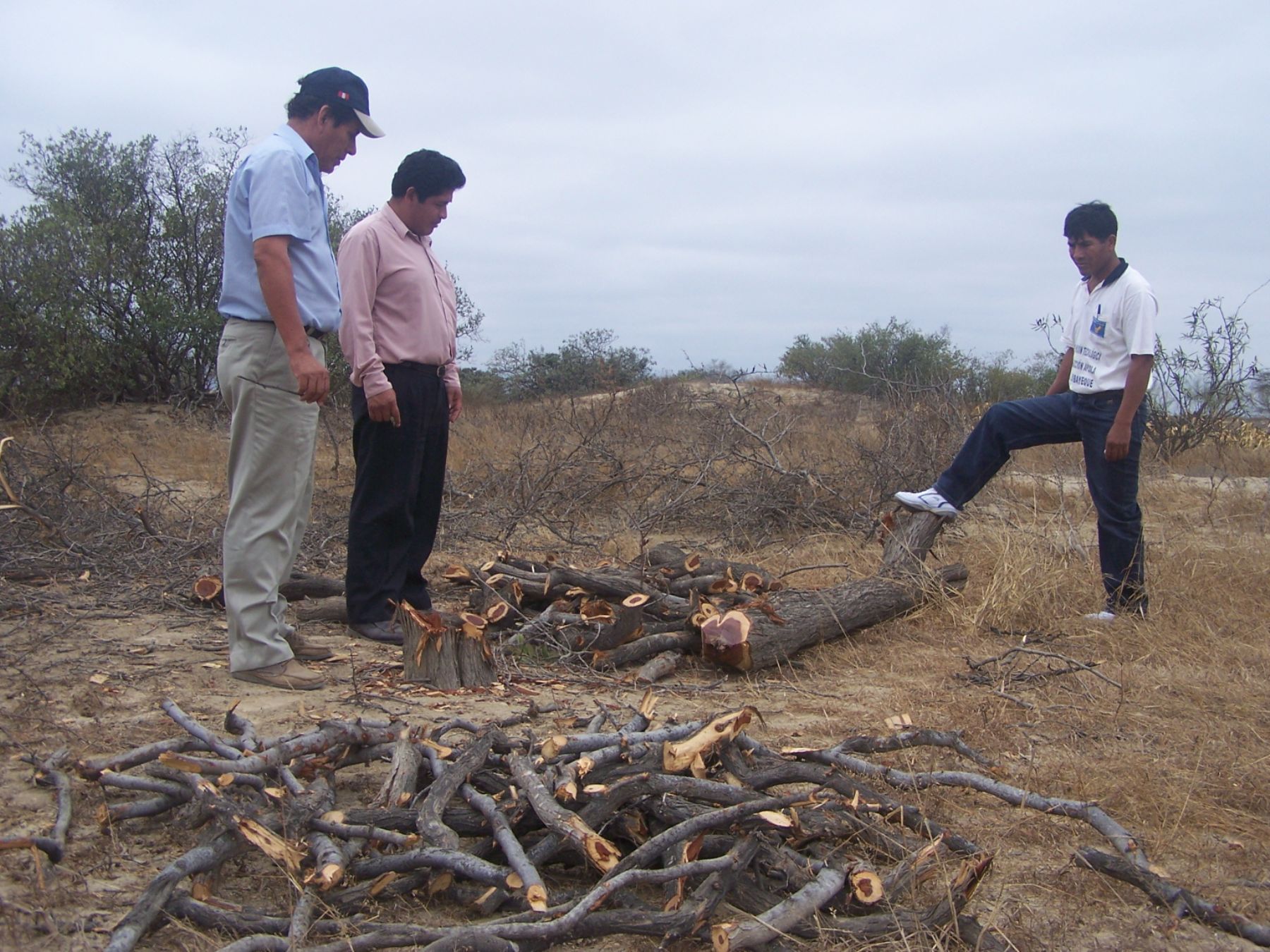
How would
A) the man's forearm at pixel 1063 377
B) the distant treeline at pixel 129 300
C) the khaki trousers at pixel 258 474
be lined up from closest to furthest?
the khaki trousers at pixel 258 474, the man's forearm at pixel 1063 377, the distant treeline at pixel 129 300

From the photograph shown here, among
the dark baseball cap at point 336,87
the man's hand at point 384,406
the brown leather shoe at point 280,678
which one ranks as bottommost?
the brown leather shoe at point 280,678

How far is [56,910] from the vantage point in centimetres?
200

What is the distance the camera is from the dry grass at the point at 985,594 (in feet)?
8.25

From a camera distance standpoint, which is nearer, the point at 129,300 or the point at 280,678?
the point at 280,678

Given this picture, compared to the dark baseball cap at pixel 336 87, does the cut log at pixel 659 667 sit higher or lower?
lower

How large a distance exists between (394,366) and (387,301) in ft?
0.83

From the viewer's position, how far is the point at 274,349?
3.42 m

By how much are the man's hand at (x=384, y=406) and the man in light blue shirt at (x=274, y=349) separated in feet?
0.95

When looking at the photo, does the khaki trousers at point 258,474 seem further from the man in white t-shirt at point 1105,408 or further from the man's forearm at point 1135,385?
the man's forearm at point 1135,385

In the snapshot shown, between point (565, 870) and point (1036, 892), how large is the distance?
104 centimetres

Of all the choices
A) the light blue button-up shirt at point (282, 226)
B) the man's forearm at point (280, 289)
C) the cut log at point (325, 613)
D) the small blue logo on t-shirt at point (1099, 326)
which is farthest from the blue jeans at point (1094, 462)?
the man's forearm at point (280, 289)

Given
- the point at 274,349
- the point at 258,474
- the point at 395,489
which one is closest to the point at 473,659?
the point at 395,489

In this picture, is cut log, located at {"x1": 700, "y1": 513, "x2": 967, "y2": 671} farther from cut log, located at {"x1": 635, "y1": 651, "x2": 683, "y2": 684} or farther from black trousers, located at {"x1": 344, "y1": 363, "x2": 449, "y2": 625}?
black trousers, located at {"x1": 344, "y1": 363, "x2": 449, "y2": 625}

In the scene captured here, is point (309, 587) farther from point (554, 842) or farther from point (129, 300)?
point (129, 300)
